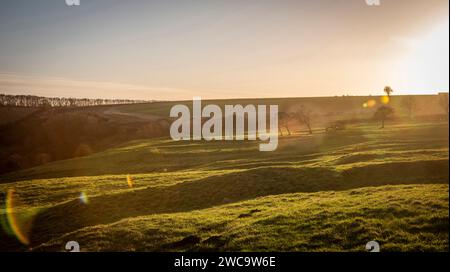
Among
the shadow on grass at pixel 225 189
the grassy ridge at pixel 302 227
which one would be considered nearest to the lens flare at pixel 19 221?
the shadow on grass at pixel 225 189

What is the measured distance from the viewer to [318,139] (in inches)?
3268

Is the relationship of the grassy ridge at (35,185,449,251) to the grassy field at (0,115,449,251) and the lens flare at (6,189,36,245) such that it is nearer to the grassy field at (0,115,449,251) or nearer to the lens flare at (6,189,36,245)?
the grassy field at (0,115,449,251)

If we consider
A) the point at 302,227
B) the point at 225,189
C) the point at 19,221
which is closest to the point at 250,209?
the point at 302,227

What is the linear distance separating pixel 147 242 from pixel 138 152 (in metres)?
57.9

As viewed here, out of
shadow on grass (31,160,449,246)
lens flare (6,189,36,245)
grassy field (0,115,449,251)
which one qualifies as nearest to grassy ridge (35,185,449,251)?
grassy field (0,115,449,251)

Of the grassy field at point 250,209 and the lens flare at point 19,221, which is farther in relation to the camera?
the lens flare at point 19,221

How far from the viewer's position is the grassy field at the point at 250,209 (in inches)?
710

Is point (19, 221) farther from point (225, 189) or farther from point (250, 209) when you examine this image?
point (250, 209)

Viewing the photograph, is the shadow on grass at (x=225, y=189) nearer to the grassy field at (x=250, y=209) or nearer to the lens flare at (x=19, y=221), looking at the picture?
the grassy field at (x=250, y=209)

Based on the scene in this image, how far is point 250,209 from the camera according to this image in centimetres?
2692

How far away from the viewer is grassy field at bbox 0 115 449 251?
18.0 metres

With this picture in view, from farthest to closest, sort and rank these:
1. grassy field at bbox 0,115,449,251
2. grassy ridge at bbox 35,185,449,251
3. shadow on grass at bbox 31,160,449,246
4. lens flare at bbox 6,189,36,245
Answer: shadow on grass at bbox 31,160,449,246
lens flare at bbox 6,189,36,245
grassy field at bbox 0,115,449,251
grassy ridge at bbox 35,185,449,251
